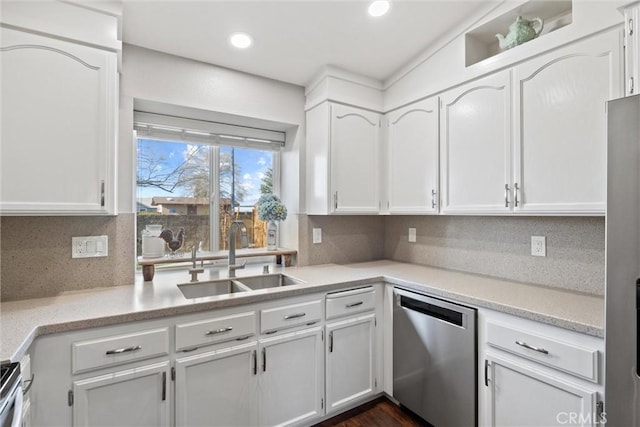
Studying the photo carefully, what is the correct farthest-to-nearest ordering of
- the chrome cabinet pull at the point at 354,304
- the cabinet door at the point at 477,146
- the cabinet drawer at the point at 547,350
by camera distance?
1. the chrome cabinet pull at the point at 354,304
2. the cabinet door at the point at 477,146
3. the cabinet drawer at the point at 547,350

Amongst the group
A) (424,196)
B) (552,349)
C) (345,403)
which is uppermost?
(424,196)

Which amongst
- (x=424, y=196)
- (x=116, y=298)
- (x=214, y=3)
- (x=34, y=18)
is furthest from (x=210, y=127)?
(x=424, y=196)

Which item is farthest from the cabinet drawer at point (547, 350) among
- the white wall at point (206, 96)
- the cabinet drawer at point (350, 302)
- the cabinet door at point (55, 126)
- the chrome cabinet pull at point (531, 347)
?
the cabinet door at point (55, 126)

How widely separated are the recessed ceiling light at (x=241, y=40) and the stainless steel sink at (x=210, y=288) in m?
1.57

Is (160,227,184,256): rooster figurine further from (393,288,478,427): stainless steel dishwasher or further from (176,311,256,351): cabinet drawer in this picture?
(393,288,478,427): stainless steel dishwasher

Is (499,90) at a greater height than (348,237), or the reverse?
(499,90)

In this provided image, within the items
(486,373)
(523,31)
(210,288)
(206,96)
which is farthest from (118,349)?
(523,31)

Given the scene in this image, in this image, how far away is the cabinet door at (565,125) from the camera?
1449mm

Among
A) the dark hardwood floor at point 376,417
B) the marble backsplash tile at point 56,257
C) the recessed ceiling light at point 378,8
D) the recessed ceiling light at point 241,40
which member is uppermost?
the recessed ceiling light at point 378,8

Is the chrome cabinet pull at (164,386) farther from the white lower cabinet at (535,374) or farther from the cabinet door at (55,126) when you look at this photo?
the white lower cabinet at (535,374)

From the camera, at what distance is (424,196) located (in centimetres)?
228

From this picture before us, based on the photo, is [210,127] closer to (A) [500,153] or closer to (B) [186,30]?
(B) [186,30]

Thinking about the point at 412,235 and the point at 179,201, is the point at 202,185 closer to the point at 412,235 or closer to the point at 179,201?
the point at 179,201

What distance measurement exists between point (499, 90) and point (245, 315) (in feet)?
6.38
